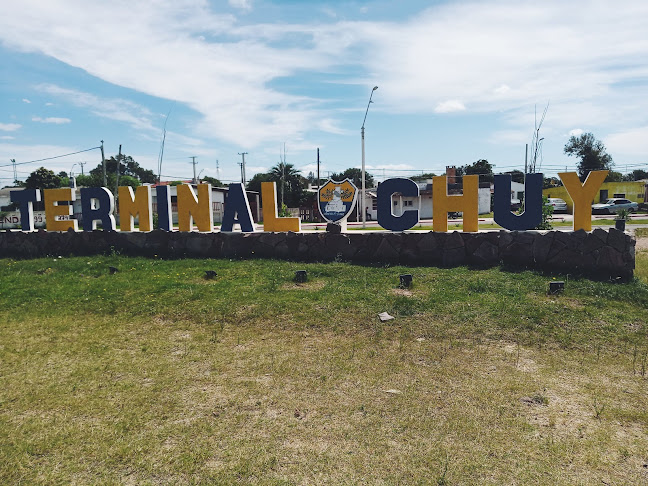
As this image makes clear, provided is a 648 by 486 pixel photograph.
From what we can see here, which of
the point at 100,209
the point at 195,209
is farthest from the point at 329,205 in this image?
the point at 100,209

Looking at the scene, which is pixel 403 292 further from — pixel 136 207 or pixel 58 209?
pixel 58 209

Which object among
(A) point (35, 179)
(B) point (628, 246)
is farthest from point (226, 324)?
(A) point (35, 179)

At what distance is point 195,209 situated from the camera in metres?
16.6

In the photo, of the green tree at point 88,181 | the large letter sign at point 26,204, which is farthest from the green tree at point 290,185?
the large letter sign at point 26,204

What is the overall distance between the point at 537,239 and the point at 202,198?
422 inches

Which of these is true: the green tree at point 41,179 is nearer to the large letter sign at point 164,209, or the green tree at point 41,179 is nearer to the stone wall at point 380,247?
the stone wall at point 380,247

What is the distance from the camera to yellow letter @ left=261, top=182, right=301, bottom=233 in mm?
15641

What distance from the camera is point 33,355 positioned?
7.98m

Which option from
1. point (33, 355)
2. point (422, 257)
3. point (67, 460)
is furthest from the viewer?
point (422, 257)

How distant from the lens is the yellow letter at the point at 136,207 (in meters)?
17.2

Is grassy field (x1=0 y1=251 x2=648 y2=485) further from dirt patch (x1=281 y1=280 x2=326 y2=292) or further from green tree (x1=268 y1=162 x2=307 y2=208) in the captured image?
green tree (x1=268 y1=162 x2=307 y2=208)

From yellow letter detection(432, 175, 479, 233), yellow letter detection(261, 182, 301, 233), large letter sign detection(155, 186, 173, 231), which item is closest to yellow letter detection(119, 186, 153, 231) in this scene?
large letter sign detection(155, 186, 173, 231)

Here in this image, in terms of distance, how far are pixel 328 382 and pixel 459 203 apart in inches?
349

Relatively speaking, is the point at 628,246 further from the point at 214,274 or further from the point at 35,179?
the point at 35,179
